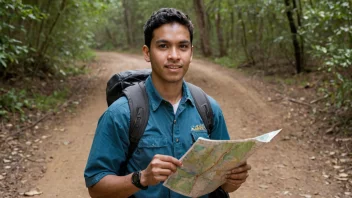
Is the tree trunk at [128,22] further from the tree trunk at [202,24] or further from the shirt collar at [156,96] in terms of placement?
the shirt collar at [156,96]

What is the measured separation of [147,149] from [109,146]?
0.21 metres

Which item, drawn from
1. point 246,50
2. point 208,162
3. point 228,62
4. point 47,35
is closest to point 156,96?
point 208,162

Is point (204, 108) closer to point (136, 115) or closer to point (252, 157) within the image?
point (136, 115)

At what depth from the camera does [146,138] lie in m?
2.01

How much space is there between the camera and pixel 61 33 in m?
11.4

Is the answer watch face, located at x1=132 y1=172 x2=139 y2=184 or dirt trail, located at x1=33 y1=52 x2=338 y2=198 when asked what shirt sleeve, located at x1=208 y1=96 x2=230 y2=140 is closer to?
watch face, located at x1=132 y1=172 x2=139 y2=184

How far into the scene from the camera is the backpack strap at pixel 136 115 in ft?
6.54

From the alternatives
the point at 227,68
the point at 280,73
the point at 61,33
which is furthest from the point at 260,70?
the point at 61,33

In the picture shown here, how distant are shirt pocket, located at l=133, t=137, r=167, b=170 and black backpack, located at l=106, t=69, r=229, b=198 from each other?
0.03 metres

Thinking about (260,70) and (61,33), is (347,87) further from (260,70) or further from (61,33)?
(61,33)

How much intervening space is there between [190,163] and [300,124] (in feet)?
20.6

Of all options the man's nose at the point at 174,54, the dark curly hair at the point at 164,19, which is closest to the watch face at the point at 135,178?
the man's nose at the point at 174,54

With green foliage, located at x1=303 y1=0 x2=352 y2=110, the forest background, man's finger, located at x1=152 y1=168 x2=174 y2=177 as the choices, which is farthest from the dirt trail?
man's finger, located at x1=152 y1=168 x2=174 y2=177

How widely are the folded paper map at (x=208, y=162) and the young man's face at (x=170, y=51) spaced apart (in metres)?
0.53
